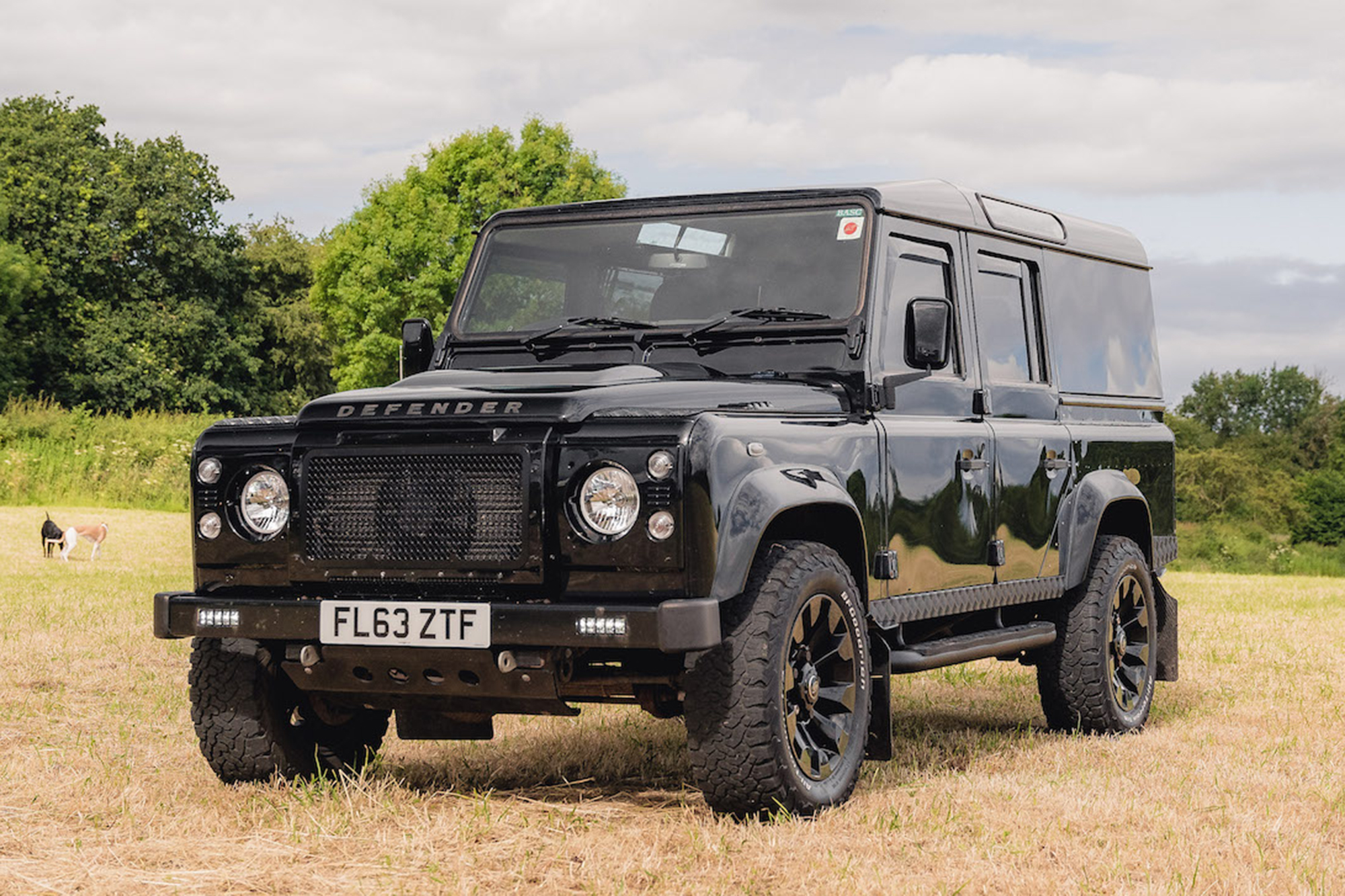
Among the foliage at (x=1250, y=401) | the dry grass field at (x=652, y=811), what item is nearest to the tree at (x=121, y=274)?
the dry grass field at (x=652, y=811)

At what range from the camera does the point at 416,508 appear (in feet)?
18.4

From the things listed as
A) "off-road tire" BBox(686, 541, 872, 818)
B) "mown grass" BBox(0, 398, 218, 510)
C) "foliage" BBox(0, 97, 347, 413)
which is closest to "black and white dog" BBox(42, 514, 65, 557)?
"mown grass" BBox(0, 398, 218, 510)

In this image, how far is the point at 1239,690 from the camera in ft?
32.5

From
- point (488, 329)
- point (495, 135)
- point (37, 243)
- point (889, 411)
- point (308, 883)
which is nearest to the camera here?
point (308, 883)

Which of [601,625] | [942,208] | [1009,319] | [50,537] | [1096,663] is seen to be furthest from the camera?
[50,537]

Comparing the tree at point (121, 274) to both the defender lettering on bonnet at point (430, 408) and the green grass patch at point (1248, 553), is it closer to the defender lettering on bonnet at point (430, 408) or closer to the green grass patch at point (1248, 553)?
the green grass patch at point (1248, 553)

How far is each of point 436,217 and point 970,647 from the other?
140 feet

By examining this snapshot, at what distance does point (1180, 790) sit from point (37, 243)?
57.0 meters

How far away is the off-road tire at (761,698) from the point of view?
5449 millimetres

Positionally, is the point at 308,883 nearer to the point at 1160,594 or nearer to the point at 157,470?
the point at 1160,594

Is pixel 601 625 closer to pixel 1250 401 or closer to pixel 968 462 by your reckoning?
pixel 968 462

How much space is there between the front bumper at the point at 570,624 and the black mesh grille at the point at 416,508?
0.69 ft

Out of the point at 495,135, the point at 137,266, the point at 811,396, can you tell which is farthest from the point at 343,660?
the point at 137,266

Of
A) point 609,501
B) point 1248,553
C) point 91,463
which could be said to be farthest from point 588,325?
point 1248,553
